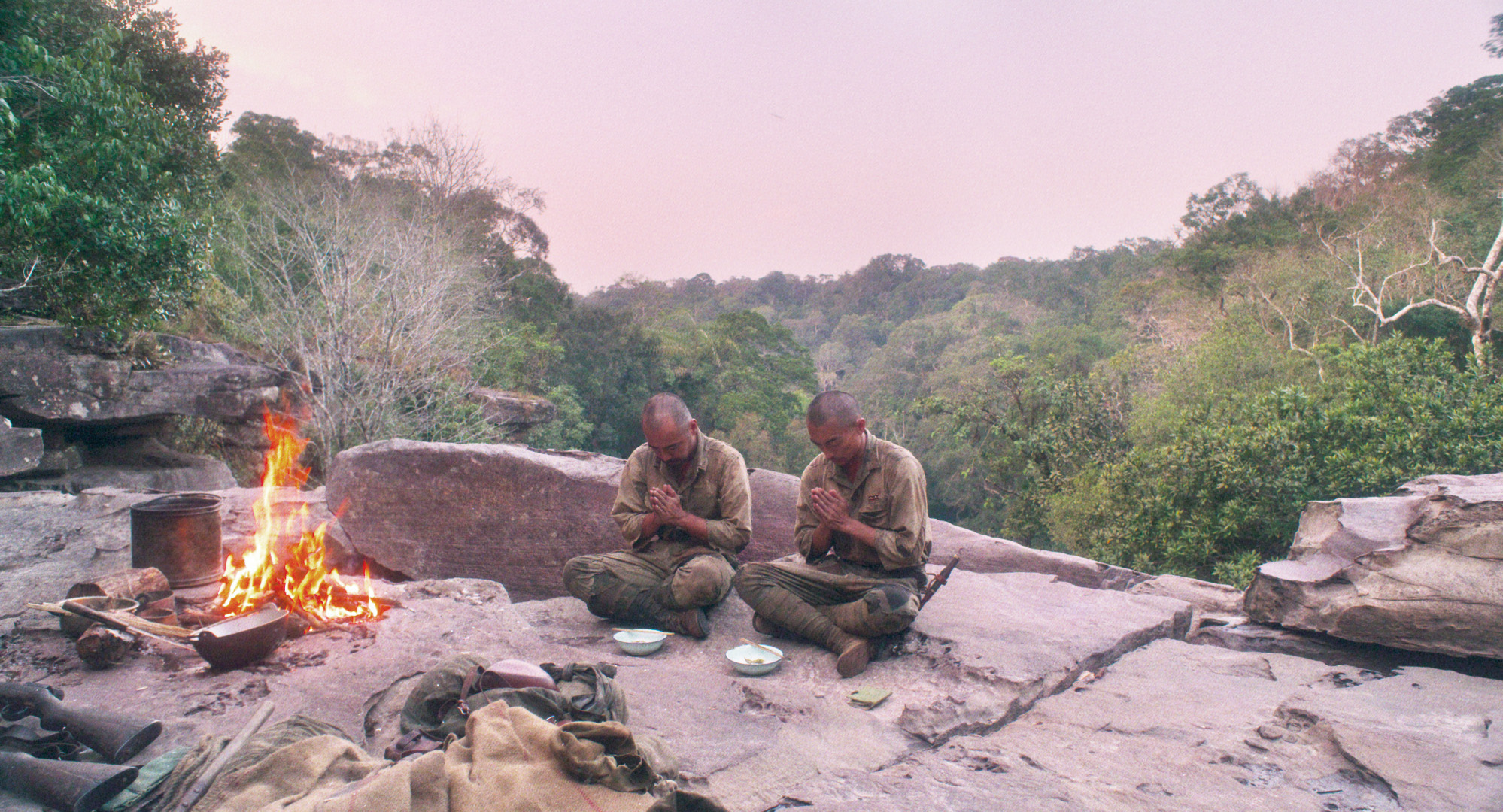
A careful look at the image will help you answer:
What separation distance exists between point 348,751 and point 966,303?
4864cm

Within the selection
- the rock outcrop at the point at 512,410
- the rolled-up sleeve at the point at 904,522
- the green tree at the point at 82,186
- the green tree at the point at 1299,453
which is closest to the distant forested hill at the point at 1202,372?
the green tree at the point at 1299,453

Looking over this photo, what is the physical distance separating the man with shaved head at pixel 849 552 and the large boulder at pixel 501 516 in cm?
213

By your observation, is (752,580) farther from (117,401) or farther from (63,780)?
(117,401)

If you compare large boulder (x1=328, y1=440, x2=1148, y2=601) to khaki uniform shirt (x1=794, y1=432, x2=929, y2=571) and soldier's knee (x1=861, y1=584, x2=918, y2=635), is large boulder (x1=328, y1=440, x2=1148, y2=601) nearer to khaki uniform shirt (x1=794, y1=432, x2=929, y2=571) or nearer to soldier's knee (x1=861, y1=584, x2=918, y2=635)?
khaki uniform shirt (x1=794, y1=432, x2=929, y2=571)

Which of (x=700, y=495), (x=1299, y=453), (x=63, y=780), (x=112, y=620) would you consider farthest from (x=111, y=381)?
(x=1299, y=453)

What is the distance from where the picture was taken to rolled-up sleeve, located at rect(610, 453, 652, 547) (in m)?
4.55

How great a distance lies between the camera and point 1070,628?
421 centimetres

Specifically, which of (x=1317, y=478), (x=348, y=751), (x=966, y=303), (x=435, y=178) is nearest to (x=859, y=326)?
(x=966, y=303)

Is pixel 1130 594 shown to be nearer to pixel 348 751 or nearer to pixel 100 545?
pixel 348 751

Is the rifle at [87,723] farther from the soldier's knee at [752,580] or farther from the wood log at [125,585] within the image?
the soldier's knee at [752,580]

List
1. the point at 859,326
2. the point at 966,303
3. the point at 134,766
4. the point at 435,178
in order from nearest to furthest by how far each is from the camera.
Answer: the point at 134,766, the point at 435,178, the point at 966,303, the point at 859,326

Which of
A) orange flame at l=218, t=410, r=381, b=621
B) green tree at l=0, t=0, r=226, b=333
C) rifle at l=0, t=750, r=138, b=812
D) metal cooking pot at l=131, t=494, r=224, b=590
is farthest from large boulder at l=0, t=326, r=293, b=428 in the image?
rifle at l=0, t=750, r=138, b=812

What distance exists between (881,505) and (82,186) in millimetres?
5872

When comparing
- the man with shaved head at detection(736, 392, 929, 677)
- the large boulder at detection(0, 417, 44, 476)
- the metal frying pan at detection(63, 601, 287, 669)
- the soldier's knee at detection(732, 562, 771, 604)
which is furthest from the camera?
the large boulder at detection(0, 417, 44, 476)
